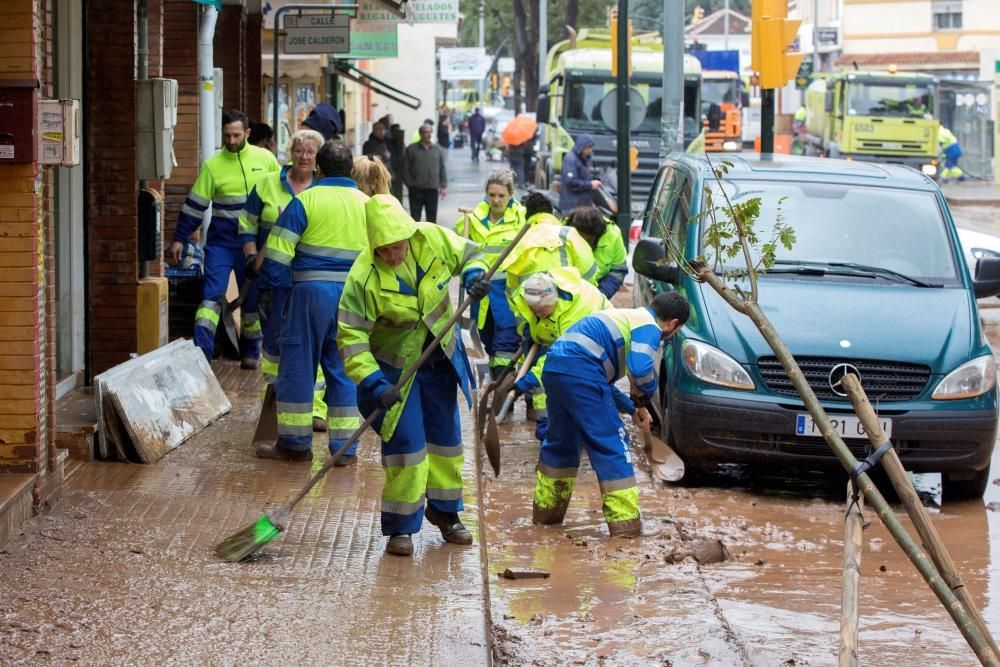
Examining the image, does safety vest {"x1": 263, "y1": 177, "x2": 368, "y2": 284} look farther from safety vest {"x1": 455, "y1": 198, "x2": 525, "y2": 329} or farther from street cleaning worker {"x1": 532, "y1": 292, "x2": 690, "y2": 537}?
safety vest {"x1": 455, "y1": 198, "x2": 525, "y2": 329}

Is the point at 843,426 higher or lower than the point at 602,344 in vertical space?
lower

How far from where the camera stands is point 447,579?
20.6ft

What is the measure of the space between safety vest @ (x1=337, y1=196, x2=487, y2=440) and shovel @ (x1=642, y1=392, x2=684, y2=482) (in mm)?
1247

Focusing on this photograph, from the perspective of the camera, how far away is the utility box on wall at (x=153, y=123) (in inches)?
380

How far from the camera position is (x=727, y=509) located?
8539 mm

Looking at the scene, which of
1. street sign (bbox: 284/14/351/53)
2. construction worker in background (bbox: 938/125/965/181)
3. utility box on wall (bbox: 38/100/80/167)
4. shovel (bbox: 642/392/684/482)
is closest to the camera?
utility box on wall (bbox: 38/100/80/167)

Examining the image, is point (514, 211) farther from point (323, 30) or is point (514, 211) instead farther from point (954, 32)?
point (954, 32)

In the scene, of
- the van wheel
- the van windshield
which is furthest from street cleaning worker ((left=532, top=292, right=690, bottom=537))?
the van wheel

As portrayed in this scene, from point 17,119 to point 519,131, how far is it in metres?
29.1

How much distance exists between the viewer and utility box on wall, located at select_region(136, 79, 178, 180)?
31.6 feet

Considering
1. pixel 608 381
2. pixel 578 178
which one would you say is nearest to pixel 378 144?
pixel 578 178

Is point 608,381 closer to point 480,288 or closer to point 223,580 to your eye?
point 480,288

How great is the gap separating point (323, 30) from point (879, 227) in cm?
912

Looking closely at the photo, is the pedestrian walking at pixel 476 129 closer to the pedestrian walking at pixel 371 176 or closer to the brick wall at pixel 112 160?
the brick wall at pixel 112 160
